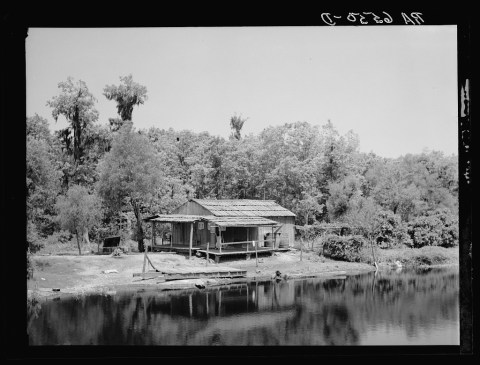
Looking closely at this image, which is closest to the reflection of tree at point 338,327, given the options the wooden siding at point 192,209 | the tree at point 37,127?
the wooden siding at point 192,209

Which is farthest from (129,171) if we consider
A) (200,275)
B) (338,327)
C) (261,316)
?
(338,327)

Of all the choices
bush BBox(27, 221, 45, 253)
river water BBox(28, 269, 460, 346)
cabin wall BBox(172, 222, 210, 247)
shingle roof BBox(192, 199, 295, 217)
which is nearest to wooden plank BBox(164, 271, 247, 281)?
river water BBox(28, 269, 460, 346)

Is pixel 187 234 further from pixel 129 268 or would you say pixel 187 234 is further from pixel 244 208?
pixel 129 268

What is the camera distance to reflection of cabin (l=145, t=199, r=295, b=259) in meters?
8.92

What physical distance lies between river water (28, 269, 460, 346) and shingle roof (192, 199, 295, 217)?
4.07 ft

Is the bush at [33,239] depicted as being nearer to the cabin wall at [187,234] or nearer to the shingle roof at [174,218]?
the shingle roof at [174,218]

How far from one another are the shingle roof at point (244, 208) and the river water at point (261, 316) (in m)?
1.24

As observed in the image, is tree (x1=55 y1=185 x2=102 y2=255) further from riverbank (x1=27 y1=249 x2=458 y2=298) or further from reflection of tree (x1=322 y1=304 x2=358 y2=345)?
reflection of tree (x1=322 y1=304 x2=358 y2=345)
